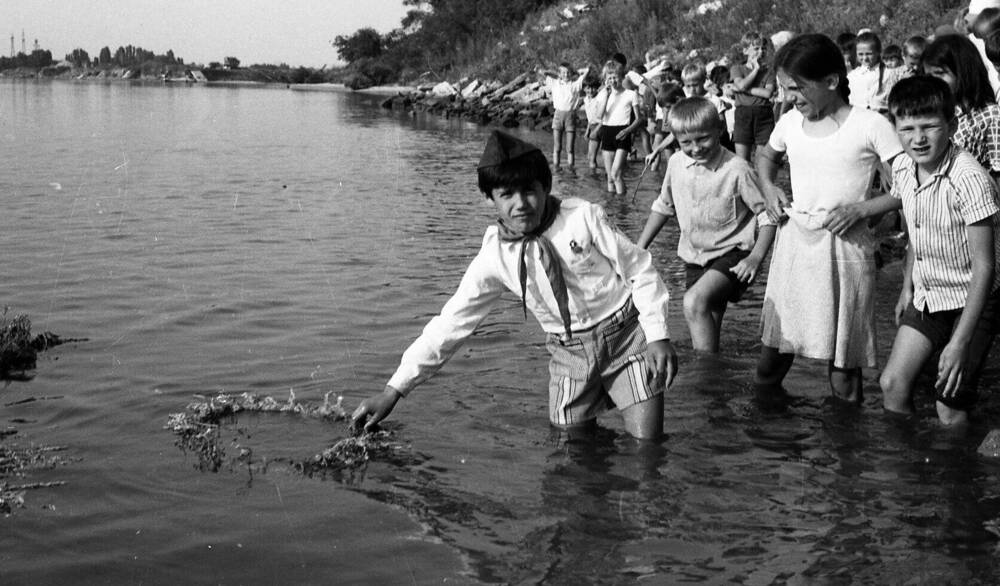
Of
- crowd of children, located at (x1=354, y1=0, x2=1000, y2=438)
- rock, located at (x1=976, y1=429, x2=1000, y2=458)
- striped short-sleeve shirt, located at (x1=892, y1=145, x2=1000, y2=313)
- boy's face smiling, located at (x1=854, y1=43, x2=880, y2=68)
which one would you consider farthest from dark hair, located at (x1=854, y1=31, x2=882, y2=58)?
rock, located at (x1=976, y1=429, x2=1000, y2=458)

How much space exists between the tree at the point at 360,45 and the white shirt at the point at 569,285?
105393 millimetres

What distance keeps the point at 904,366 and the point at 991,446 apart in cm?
55

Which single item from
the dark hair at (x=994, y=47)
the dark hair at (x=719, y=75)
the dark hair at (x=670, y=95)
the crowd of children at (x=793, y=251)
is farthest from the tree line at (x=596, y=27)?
the crowd of children at (x=793, y=251)

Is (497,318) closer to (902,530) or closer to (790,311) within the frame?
(790,311)

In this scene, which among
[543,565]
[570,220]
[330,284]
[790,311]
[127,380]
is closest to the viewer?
[543,565]

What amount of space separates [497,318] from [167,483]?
411 cm

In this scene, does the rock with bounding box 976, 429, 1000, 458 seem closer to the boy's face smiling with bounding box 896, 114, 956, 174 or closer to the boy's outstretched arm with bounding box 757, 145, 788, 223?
the boy's face smiling with bounding box 896, 114, 956, 174

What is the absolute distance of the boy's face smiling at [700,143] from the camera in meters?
6.71

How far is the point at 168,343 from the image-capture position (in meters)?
8.23

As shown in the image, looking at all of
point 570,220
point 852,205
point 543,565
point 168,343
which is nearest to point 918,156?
point 852,205

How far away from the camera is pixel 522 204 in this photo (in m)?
5.02

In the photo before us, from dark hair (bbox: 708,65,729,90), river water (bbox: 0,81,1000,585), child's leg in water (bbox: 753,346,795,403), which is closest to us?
Result: river water (bbox: 0,81,1000,585)

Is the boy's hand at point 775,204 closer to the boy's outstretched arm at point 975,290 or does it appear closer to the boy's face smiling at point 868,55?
the boy's outstretched arm at point 975,290

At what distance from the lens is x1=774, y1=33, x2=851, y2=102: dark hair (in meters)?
5.62
